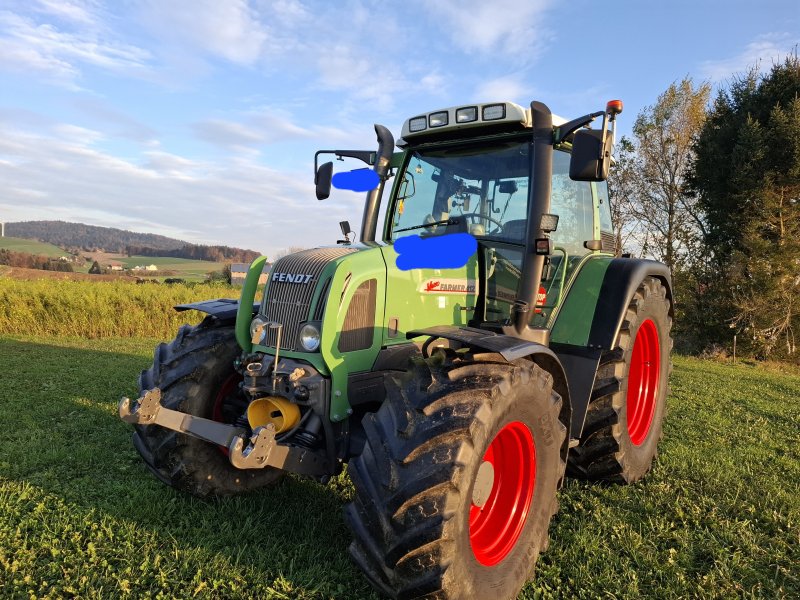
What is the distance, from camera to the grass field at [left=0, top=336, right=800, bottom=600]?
9.00 ft

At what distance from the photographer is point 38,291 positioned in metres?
13.6

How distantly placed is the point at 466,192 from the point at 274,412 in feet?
6.57

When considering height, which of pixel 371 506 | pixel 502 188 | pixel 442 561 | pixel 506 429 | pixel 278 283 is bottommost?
pixel 442 561

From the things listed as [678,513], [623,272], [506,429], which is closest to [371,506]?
[506,429]

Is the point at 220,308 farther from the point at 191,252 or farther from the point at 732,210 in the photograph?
the point at 191,252

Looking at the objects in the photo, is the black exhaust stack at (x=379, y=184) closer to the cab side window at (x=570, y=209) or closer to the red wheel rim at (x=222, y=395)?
the cab side window at (x=570, y=209)

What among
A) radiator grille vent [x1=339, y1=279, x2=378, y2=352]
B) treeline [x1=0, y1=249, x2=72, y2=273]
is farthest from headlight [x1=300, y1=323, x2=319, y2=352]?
treeline [x1=0, y1=249, x2=72, y2=273]

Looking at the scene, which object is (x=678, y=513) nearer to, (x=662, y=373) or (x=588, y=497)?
(x=588, y=497)

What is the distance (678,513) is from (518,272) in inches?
72.7

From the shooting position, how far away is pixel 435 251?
3576 mm

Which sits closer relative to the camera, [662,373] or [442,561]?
[442,561]

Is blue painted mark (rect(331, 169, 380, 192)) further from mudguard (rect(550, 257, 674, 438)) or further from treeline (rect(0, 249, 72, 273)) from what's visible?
treeline (rect(0, 249, 72, 273))

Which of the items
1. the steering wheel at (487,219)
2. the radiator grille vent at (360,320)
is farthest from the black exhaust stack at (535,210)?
the radiator grille vent at (360,320)

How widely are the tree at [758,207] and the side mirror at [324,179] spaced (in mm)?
14510
